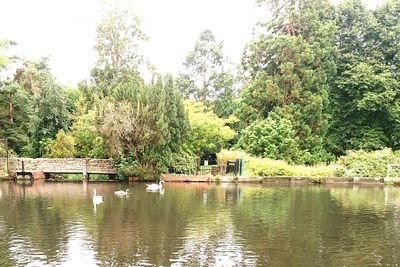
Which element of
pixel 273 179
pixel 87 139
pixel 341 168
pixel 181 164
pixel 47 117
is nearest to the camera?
pixel 273 179

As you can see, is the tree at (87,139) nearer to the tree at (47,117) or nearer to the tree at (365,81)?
the tree at (47,117)

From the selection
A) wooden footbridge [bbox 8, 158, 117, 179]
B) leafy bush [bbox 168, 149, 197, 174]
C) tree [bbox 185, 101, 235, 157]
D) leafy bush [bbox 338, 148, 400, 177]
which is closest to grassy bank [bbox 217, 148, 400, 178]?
leafy bush [bbox 338, 148, 400, 177]

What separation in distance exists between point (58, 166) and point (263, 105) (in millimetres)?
17062

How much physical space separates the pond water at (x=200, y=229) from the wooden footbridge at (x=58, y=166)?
336 inches

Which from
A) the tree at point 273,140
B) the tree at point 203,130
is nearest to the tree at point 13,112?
the tree at point 203,130

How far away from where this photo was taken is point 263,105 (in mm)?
38219

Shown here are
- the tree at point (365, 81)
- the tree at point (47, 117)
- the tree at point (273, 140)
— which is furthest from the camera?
the tree at point (365, 81)

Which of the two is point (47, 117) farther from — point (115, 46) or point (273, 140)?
point (273, 140)

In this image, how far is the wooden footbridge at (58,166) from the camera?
1257 inches

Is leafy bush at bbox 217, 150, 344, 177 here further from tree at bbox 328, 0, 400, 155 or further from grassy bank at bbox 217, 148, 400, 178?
tree at bbox 328, 0, 400, 155

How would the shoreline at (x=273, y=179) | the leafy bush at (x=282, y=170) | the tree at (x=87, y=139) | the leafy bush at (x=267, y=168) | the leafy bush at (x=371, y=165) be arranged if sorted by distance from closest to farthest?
the shoreline at (x=273, y=179)
the leafy bush at (x=371, y=165)
the leafy bush at (x=282, y=170)
the leafy bush at (x=267, y=168)
the tree at (x=87, y=139)

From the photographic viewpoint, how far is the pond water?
36.0ft

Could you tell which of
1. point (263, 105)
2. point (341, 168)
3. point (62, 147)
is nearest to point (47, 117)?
point (62, 147)

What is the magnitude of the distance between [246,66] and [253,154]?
9.85 meters
